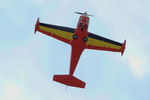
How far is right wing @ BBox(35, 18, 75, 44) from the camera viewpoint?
93.1 m

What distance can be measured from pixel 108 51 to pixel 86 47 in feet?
16.8

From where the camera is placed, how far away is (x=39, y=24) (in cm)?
9288

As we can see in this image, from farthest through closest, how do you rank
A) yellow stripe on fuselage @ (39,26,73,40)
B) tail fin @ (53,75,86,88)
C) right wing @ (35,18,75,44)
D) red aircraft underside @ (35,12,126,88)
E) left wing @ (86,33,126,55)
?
tail fin @ (53,75,86,88) < left wing @ (86,33,126,55) < yellow stripe on fuselage @ (39,26,73,40) < right wing @ (35,18,75,44) < red aircraft underside @ (35,12,126,88)

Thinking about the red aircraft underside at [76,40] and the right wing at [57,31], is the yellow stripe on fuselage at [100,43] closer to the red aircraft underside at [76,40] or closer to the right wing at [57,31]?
the red aircraft underside at [76,40]

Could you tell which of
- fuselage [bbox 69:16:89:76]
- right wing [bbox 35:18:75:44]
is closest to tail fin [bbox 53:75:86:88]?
fuselage [bbox 69:16:89:76]

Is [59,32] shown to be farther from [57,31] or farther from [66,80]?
[66,80]

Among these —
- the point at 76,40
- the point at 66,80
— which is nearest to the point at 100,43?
the point at 76,40

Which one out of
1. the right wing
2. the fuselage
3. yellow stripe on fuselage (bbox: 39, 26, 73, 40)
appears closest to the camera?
the fuselage

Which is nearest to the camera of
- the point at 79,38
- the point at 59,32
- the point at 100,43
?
the point at 79,38

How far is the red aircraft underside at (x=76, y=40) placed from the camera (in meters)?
89.2

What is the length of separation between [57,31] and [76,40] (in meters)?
6.00

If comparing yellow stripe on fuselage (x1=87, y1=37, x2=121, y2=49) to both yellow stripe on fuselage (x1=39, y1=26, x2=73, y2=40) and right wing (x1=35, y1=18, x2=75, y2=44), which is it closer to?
yellow stripe on fuselage (x1=39, y1=26, x2=73, y2=40)

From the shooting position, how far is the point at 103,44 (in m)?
95.6

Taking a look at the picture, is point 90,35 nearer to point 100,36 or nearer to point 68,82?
point 100,36
